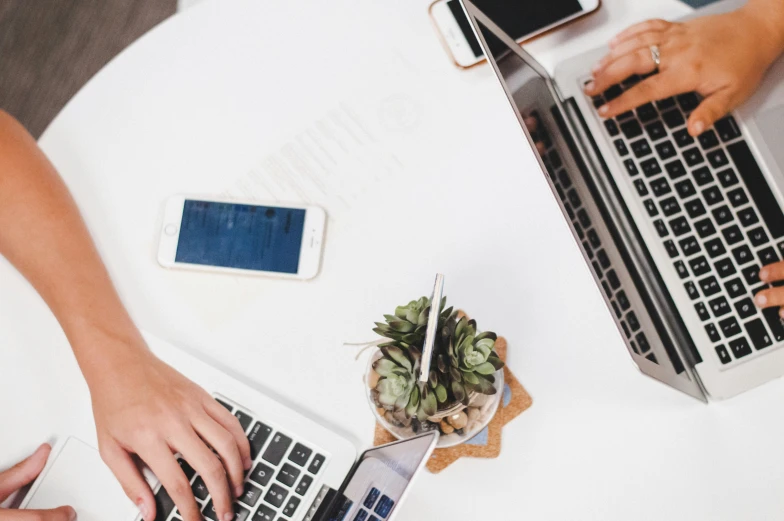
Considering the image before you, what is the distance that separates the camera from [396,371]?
0.56 metres

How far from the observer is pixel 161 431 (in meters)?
0.69

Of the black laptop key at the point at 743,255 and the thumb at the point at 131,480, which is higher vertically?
the black laptop key at the point at 743,255

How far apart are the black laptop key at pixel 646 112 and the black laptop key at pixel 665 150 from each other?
3 centimetres

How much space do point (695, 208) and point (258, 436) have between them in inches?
21.5

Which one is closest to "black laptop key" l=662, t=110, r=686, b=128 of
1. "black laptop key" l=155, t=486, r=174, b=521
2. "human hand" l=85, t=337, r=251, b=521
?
"human hand" l=85, t=337, r=251, b=521

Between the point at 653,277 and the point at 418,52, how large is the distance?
0.38 meters

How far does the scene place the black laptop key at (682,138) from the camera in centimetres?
70

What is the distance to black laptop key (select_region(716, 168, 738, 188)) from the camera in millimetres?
688

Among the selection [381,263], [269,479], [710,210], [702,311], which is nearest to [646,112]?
[710,210]

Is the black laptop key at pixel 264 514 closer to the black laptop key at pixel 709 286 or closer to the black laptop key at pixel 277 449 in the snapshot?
the black laptop key at pixel 277 449

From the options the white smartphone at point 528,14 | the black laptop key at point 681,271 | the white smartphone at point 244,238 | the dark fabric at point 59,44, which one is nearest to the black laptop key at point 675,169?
the black laptop key at point 681,271

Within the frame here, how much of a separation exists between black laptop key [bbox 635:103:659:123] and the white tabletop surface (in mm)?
115

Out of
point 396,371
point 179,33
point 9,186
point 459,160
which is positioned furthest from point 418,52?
point 9,186

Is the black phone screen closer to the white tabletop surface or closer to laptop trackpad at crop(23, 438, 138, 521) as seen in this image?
the white tabletop surface
